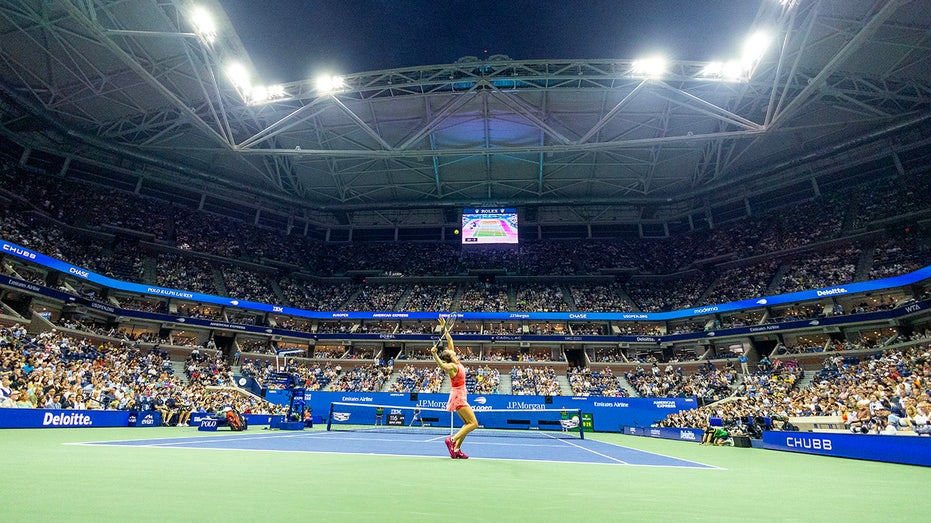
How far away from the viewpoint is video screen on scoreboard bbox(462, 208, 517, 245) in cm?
4500

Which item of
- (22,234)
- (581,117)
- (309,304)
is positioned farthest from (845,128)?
(22,234)

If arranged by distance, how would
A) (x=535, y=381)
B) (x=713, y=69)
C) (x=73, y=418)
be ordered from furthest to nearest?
1. (x=535, y=381)
2. (x=713, y=69)
3. (x=73, y=418)

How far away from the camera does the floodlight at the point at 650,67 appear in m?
25.8

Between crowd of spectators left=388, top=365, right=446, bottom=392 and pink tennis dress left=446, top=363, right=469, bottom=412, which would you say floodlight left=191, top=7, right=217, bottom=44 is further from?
crowd of spectators left=388, top=365, right=446, bottom=392

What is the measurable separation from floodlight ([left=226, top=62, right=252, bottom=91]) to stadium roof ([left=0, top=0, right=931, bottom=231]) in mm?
487

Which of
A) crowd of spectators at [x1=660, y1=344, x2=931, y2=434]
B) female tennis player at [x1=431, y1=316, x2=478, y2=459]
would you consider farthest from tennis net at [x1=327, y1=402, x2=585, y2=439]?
female tennis player at [x1=431, y1=316, x2=478, y2=459]

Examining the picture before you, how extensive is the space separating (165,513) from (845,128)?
49.4m

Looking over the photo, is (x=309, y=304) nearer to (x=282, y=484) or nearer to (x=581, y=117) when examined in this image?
(x=581, y=117)

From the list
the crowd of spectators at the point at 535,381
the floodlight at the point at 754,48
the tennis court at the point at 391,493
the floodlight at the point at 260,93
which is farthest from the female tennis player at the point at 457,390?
the floodlight at the point at 260,93

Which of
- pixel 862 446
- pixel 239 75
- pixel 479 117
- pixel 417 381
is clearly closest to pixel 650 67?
pixel 479 117

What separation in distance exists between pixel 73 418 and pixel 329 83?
72.5 ft

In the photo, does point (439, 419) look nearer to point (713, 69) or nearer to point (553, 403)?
point (553, 403)

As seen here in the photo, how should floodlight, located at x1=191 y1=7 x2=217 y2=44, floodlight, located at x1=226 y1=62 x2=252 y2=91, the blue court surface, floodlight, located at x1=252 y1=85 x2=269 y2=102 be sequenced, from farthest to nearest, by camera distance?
floodlight, located at x1=252 y1=85 x2=269 y2=102
floodlight, located at x1=226 y1=62 x2=252 y2=91
floodlight, located at x1=191 y1=7 x2=217 y2=44
the blue court surface

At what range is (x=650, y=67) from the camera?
86.2 ft
